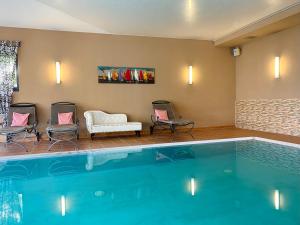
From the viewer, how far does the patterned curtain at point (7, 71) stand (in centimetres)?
630

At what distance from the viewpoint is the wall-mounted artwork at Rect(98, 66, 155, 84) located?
7211 mm

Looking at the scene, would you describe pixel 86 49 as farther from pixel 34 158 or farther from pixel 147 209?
pixel 147 209

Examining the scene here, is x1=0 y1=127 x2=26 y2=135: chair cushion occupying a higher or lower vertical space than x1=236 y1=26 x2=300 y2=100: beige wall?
lower

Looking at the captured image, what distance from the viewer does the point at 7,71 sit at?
20.9 feet

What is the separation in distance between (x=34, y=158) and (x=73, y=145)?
3.83 ft

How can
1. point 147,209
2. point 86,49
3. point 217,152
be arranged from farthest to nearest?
point 86,49 → point 217,152 → point 147,209

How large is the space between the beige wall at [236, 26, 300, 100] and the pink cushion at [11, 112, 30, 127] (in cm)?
667

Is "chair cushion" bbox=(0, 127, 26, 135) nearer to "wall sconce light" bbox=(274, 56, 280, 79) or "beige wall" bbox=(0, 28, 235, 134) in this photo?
"beige wall" bbox=(0, 28, 235, 134)

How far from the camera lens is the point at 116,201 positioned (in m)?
2.79

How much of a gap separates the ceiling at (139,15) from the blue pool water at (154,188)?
121 inches

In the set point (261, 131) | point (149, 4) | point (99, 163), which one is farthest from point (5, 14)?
point (261, 131)

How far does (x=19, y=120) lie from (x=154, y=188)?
438 centimetres

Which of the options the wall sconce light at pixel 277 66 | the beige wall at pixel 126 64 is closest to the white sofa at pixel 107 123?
the beige wall at pixel 126 64

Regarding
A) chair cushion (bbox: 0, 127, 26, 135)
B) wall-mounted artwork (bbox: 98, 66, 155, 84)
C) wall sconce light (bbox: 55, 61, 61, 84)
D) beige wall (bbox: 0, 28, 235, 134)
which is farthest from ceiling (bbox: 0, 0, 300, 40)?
chair cushion (bbox: 0, 127, 26, 135)
